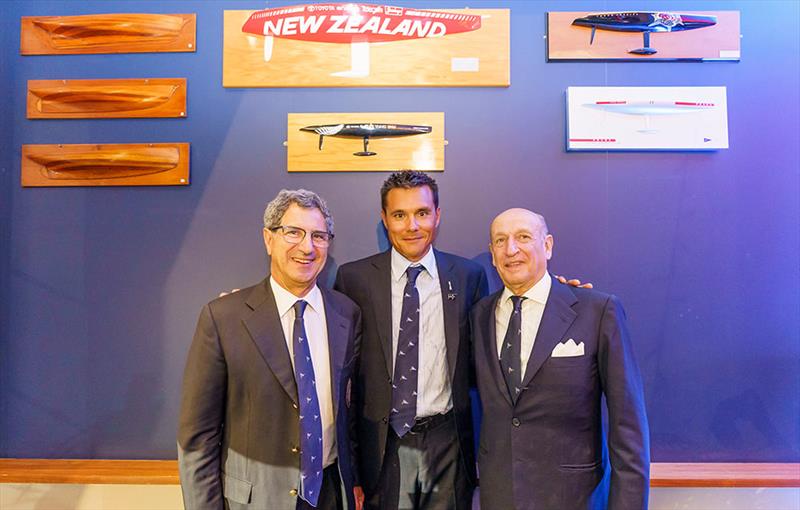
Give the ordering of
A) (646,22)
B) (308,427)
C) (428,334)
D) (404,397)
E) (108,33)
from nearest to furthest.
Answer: (308,427) → (404,397) → (428,334) → (646,22) → (108,33)

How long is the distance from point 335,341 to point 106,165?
1.90 meters

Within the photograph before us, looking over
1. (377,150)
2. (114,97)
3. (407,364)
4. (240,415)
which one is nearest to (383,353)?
(407,364)

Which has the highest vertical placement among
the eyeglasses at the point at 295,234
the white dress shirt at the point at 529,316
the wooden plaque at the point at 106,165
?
the wooden plaque at the point at 106,165

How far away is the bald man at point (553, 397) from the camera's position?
6.35ft

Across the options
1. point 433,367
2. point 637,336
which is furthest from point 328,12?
point 637,336

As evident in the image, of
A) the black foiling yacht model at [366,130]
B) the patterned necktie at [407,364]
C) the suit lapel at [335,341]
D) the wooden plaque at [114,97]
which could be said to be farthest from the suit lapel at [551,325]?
the wooden plaque at [114,97]

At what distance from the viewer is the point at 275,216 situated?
202cm

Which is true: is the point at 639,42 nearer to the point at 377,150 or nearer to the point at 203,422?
the point at 377,150

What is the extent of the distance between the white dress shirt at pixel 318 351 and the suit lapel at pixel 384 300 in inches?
12.4

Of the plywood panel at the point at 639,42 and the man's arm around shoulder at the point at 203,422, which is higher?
the plywood panel at the point at 639,42

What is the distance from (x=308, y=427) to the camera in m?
1.91

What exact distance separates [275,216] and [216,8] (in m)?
1.71

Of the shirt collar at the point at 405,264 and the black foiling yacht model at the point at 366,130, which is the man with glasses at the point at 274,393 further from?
the black foiling yacht model at the point at 366,130

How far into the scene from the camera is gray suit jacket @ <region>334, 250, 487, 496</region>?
2.23 m
